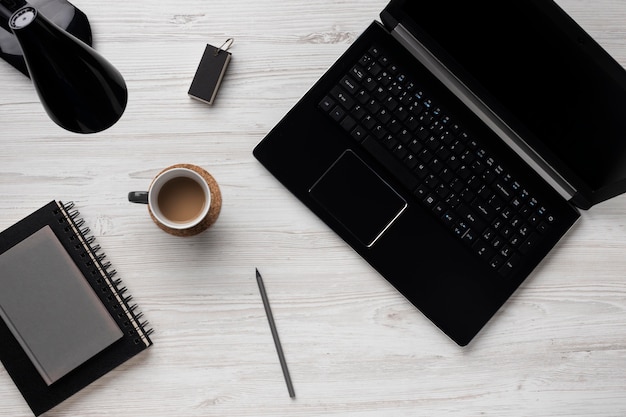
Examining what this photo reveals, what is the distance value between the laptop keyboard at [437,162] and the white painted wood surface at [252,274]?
63 millimetres

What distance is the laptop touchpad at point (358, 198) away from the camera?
80 cm

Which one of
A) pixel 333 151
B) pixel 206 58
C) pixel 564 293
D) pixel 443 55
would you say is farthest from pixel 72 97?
pixel 564 293

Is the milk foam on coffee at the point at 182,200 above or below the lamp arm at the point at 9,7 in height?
below

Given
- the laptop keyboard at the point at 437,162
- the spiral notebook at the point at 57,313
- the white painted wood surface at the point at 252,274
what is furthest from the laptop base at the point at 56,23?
the laptop keyboard at the point at 437,162

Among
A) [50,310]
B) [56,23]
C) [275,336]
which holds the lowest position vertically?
[50,310]

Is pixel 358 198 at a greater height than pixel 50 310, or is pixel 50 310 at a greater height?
pixel 358 198

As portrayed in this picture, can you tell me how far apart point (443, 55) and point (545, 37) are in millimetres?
144

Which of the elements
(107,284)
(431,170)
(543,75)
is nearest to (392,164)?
(431,170)

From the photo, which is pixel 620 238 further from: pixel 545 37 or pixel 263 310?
pixel 263 310

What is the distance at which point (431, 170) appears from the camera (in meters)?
0.81

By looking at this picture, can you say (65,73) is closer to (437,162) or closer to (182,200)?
(182,200)

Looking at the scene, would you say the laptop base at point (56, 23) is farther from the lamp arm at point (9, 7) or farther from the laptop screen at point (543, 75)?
the laptop screen at point (543, 75)

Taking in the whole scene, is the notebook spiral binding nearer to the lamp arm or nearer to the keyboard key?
the lamp arm

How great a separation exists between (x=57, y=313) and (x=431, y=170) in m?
0.55
